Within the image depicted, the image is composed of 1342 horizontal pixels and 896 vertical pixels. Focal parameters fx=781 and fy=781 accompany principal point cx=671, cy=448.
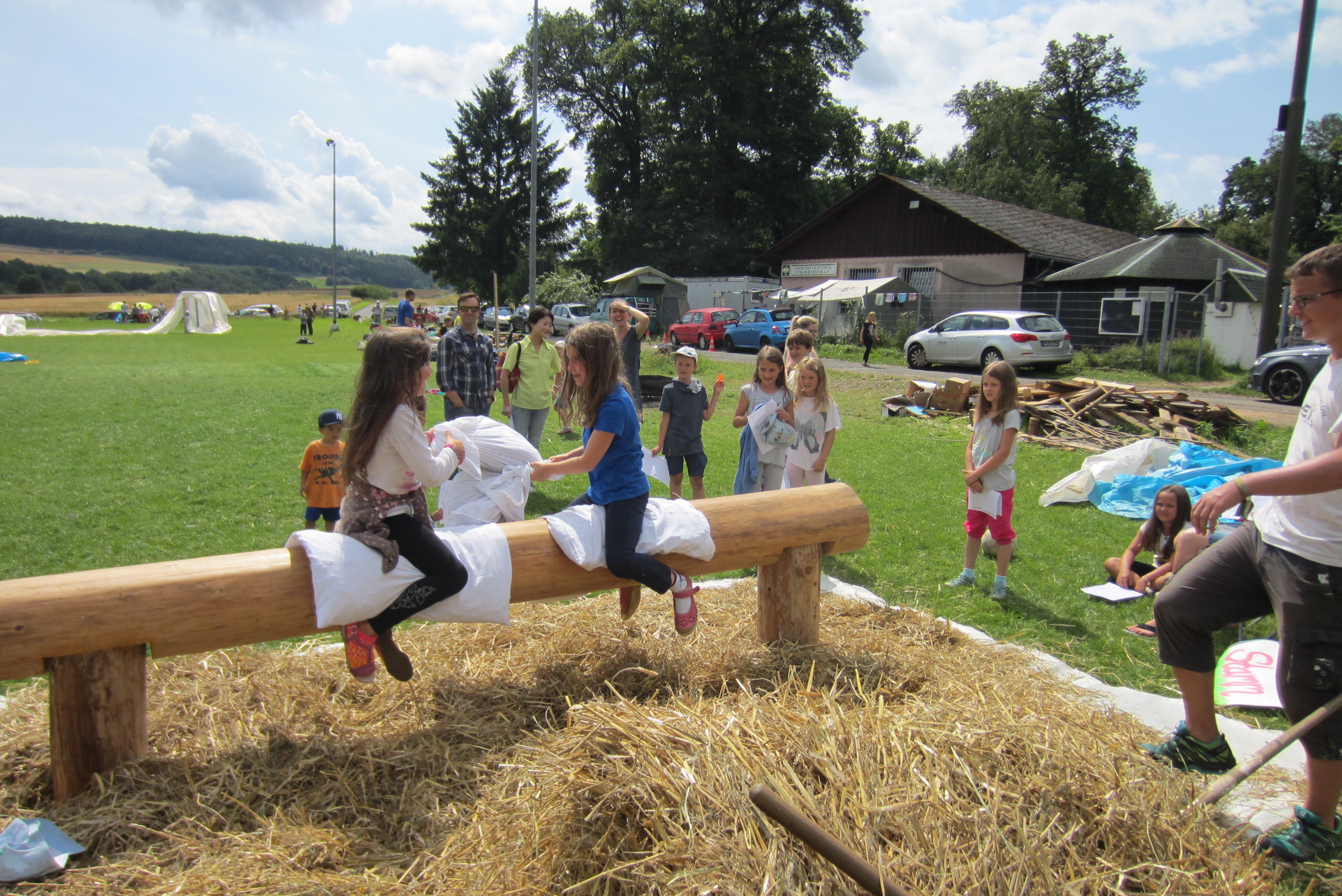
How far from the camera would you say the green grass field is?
520cm

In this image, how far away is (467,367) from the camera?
679cm

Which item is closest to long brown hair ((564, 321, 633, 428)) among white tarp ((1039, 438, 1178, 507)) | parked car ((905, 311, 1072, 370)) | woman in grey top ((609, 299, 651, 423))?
woman in grey top ((609, 299, 651, 423))

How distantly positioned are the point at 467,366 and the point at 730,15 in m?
45.1

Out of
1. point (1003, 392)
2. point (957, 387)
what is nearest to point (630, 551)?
point (1003, 392)

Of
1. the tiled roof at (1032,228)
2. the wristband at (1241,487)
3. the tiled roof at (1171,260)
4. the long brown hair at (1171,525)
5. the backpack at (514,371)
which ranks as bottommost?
the long brown hair at (1171,525)

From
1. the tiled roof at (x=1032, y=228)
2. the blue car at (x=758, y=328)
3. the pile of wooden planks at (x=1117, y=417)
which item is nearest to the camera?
the pile of wooden planks at (x=1117, y=417)

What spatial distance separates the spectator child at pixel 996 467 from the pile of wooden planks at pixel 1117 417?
604cm

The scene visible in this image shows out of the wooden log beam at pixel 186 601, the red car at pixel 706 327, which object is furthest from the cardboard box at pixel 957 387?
the red car at pixel 706 327

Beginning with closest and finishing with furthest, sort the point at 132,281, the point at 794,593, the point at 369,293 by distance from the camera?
the point at 794,593 < the point at 369,293 < the point at 132,281

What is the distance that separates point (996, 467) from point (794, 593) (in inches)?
83.3

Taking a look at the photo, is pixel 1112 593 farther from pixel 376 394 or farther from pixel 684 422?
pixel 376 394

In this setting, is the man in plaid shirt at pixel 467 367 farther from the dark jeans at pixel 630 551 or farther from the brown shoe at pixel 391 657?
the brown shoe at pixel 391 657

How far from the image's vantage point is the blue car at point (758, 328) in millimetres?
25328

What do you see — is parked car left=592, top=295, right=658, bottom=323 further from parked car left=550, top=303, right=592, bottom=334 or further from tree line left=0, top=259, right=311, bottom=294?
tree line left=0, top=259, right=311, bottom=294
